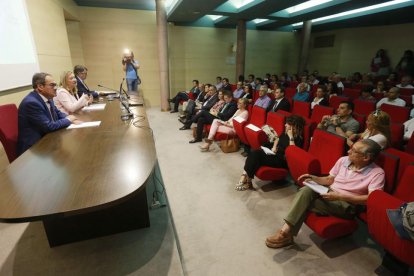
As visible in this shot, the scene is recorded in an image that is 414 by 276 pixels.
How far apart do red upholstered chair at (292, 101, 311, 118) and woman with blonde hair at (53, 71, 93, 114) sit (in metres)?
3.56

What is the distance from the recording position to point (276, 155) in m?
2.83

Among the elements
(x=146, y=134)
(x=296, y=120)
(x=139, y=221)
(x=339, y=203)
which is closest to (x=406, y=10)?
(x=296, y=120)

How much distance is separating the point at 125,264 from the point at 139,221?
40 centimetres

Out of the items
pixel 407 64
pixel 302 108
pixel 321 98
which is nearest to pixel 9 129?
pixel 302 108

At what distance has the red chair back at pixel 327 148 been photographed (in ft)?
7.67

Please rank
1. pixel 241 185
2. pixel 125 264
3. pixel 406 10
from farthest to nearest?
pixel 406 10 → pixel 241 185 → pixel 125 264

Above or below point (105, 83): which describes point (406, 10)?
above

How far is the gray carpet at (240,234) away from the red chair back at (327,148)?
0.56 meters

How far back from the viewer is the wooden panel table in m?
1.16

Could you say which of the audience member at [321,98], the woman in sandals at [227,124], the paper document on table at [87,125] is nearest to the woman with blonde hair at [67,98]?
the paper document on table at [87,125]

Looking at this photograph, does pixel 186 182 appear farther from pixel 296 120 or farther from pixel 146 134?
pixel 296 120

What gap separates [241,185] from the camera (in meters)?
2.85

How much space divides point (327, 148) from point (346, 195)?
73 cm

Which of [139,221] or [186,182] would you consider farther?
[186,182]
